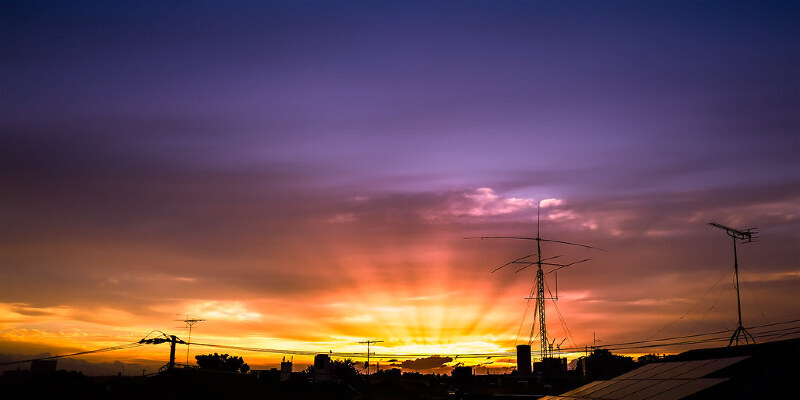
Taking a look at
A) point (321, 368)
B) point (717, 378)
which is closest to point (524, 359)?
point (321, 368)

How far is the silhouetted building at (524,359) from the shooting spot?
10375cm

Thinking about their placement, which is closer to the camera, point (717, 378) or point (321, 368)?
point (717, 378)

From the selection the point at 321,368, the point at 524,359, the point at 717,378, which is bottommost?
the point at 321,368

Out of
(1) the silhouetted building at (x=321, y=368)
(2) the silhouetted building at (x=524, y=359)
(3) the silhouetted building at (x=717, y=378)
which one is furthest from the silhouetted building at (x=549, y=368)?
(3) the silhouetted building at (x=717, y=378)

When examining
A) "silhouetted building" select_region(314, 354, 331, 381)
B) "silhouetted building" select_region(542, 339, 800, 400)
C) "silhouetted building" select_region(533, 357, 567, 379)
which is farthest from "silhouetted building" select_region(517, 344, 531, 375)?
"silhouetted building" select_region(542, 339, 800, 400)

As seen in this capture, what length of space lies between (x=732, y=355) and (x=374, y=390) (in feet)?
318

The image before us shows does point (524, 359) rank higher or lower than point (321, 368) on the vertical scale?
higher

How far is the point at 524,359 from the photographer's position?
352 feet

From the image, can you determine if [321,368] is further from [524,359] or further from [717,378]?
[717,378]

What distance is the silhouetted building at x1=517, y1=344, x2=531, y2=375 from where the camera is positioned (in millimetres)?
103750

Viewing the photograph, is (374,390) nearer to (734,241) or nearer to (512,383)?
(512,383)

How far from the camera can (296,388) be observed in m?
111

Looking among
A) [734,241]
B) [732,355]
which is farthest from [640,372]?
[734,241]

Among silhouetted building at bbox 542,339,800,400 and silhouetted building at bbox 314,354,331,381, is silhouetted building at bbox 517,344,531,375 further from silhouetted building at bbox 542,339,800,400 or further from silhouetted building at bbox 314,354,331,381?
silhouetted building at bbox 542,339,800,400
